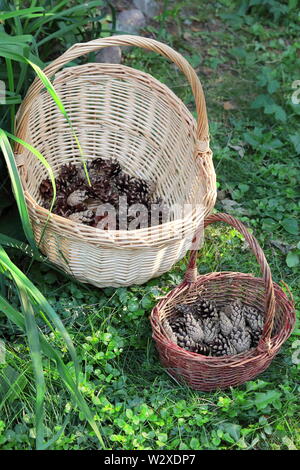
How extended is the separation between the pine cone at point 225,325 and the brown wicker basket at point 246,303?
147 millimetres

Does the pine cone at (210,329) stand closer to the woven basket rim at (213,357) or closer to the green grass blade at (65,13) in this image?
the woven basket rim at (213,357)

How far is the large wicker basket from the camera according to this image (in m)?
2.36

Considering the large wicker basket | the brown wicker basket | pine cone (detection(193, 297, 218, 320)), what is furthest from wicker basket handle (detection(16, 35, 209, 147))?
pine cone (detection(193, 297, 218, 320))

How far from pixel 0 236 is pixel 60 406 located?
647mm

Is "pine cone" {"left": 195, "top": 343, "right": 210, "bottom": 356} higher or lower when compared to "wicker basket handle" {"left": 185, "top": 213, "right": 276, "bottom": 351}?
lower

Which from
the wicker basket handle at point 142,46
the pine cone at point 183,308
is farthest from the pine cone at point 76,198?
the pine cone at point 183,308

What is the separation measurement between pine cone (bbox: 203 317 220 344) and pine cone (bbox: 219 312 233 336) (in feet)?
0.07

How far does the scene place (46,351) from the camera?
2037 millimetres

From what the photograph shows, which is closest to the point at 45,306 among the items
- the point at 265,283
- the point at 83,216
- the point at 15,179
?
the point at 15,179

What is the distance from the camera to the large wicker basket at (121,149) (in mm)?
2361

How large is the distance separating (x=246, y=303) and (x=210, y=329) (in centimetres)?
23

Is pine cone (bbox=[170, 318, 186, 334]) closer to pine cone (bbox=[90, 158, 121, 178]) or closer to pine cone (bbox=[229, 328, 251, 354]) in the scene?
pine cone (bbox=[229, 328, 251, 354])

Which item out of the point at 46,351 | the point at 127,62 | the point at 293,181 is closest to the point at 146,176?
the point at 293,181

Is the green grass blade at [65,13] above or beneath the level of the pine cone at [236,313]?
above
